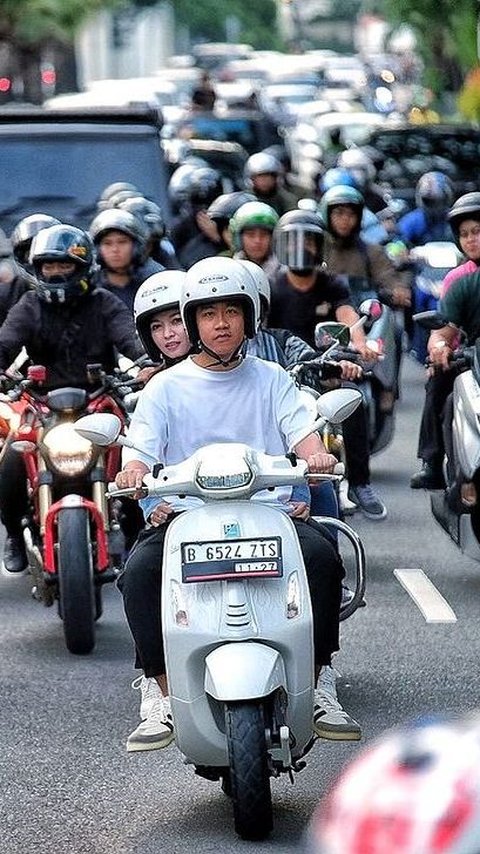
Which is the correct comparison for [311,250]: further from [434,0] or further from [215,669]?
[434,0]

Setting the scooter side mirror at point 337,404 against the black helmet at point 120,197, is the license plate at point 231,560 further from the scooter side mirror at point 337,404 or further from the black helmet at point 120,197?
the black helmet at point 120,197

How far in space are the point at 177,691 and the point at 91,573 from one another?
2723 mm

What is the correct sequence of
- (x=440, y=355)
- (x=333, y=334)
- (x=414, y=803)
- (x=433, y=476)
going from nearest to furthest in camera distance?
(x=414, y=803) → (x=333, y=334) → (x=440, y=355) → (x=433, y=476)

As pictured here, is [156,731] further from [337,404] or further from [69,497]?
[69,497]

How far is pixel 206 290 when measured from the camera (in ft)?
21.2

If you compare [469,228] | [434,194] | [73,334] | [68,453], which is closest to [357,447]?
[469,228]

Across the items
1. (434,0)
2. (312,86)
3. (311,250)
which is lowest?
(312,86)

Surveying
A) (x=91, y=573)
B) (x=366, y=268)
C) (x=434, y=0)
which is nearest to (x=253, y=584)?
(x=91, y=573)

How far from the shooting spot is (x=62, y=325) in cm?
970

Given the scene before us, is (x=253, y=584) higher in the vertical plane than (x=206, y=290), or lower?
lower

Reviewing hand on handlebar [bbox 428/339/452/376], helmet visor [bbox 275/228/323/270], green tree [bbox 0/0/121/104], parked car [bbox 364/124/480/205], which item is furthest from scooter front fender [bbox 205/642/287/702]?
green tree [bbox 0/0/121/104]

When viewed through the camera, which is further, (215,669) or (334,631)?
(334,631)

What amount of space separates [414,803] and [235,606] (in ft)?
10.1

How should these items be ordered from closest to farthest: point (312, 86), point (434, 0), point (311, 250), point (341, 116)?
point (311, 250), point (434, 0), point (341, 116), point (312, 86)
